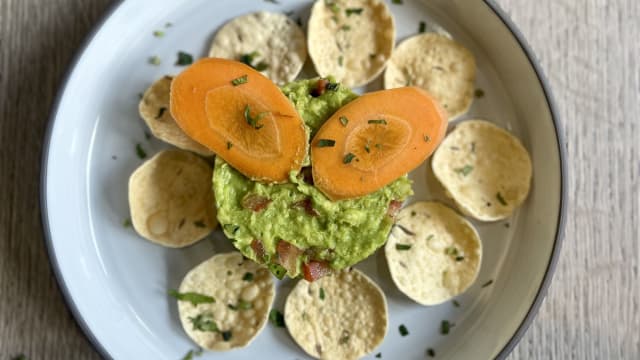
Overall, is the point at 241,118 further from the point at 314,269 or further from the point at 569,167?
the point at 569,167

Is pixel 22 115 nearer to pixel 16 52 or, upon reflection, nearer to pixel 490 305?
pixel 16 52

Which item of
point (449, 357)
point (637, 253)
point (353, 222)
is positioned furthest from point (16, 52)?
point (637, 253)

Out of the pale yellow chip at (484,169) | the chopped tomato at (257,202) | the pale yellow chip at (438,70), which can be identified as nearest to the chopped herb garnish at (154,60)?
the chopped tomato at (257,202)

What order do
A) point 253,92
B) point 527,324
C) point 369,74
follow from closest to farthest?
→ 1. point 253,92
2. point 527,324
3. point 369,74

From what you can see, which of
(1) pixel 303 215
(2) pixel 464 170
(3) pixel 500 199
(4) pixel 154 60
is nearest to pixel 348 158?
(1) pixel 303 215

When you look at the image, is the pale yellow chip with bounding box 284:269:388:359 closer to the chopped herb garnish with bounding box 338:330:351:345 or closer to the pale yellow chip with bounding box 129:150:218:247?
the chopped herb garnish with bounding box 338:330:351:345
